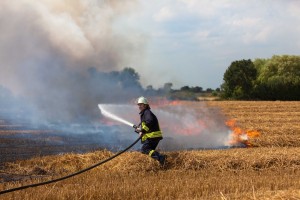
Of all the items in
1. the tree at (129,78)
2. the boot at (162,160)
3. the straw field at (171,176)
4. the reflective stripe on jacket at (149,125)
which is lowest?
the straw field at (171,176)

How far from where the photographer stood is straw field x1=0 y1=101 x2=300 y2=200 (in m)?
10.3

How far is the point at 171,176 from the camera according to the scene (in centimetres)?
1341

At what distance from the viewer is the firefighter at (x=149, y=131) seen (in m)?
14.5

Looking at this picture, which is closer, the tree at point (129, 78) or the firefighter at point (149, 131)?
the firefighter at point (149, 131)

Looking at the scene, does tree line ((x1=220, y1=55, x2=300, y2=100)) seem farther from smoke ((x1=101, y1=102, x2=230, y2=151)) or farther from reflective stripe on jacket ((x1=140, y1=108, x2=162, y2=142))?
reflective stripe on jacket ((x1=140, y1=108, x2=162, y2=142))

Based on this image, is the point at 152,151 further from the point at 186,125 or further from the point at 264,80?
the point at 264,80

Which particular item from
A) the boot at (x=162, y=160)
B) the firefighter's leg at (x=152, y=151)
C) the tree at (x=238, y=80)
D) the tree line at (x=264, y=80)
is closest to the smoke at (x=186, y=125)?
the firefighter's leg at (x=152, y=151)

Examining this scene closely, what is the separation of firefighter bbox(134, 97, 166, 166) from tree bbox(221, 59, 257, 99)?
180ft

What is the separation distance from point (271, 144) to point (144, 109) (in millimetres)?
9345

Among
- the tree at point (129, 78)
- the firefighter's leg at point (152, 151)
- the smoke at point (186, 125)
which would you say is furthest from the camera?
the tree at point (129, 78)

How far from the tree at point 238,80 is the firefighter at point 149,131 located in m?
55.0

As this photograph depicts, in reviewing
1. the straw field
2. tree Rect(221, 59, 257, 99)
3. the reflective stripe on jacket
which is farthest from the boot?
tree Rect(221, 59, 257, 99)

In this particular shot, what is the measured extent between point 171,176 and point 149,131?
5.82ft

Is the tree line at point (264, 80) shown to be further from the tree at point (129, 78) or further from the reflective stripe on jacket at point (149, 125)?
the reflective stripe on jacket at point (149, 125)
